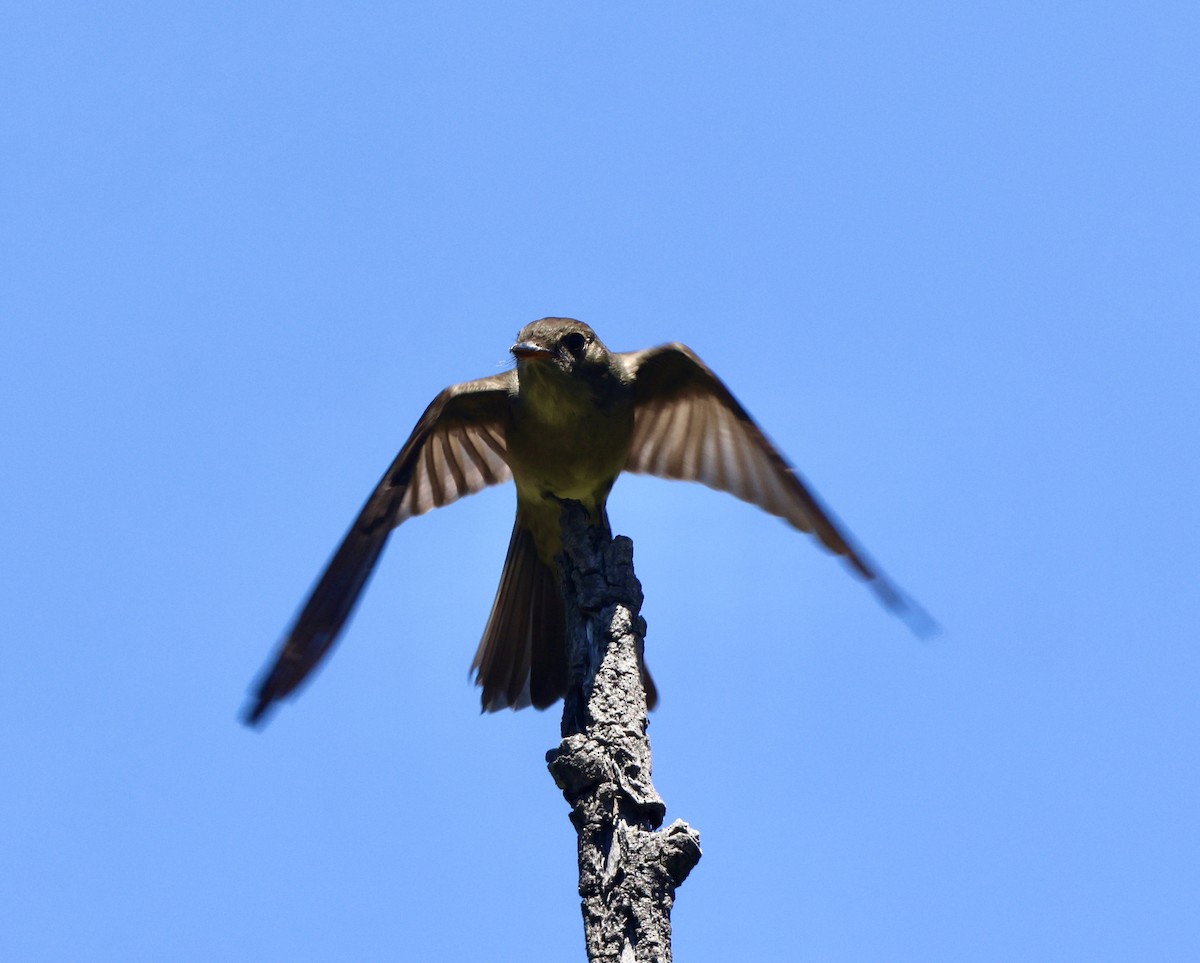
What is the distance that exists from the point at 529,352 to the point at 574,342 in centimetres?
30

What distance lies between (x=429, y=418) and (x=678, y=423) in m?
1.62

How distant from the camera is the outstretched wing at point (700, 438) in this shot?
26.3 feet

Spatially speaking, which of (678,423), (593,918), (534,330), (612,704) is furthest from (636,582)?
(678,423)

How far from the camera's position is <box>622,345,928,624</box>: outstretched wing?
8016 mm

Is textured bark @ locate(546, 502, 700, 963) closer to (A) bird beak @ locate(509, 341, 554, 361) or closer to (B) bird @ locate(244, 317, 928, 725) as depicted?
(B) bird @ locate(244, 317, 928, 725)

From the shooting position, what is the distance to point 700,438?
28.1ft

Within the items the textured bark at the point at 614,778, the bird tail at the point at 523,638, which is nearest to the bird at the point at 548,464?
the bird tail at the point at 523,638

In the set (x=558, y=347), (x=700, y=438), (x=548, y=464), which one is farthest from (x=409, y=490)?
(x=700, y=438)

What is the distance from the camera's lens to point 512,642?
25.1 ft

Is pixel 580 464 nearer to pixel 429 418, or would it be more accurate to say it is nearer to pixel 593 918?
pixel 429 418

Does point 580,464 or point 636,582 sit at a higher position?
point 580,464

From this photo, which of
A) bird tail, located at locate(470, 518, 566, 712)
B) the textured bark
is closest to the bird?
bird tail, located at locate(470, 518, 566, 712)

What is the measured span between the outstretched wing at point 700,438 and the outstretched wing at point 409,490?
79 cm

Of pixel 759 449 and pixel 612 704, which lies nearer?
pixel 612 704
